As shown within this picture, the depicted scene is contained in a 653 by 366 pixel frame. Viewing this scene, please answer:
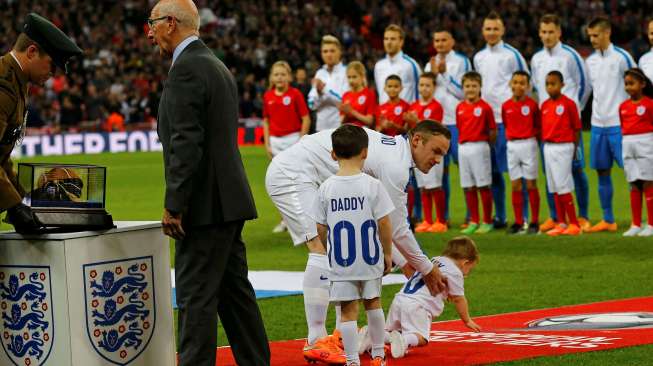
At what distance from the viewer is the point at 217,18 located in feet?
136

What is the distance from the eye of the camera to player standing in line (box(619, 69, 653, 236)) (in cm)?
1316

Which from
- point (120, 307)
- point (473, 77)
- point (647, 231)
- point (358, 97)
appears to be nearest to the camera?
point (120, 307)

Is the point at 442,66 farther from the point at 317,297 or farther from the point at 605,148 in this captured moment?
the point at 317,297

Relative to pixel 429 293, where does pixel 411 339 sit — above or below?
below

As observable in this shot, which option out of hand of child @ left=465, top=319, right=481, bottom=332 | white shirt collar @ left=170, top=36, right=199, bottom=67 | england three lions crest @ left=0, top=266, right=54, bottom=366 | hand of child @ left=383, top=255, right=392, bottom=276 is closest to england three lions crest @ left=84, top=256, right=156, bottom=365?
england three lions crest @ left=0, top=266, right=54, bottom=366

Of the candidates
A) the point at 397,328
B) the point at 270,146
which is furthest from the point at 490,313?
the point at 270,146

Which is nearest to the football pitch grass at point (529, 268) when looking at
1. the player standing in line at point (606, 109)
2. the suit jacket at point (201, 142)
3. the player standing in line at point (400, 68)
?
the player standing in line at point (606, 109)

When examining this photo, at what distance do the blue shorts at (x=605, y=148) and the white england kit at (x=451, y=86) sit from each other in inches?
75.7

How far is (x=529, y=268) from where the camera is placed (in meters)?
11.5

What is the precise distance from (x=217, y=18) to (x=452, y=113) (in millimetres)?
26852

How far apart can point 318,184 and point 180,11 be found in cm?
196

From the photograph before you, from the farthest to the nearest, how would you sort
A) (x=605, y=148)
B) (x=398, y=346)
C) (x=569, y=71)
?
(x=569, y=71)
(x=605, y=148)
(x=398, y=346)

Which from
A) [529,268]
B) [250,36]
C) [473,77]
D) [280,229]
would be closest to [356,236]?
[529,268]

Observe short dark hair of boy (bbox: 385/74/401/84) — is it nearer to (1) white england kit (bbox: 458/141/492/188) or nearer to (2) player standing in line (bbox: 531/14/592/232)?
(1) white england kit (bbox: 458/141/492/188)
